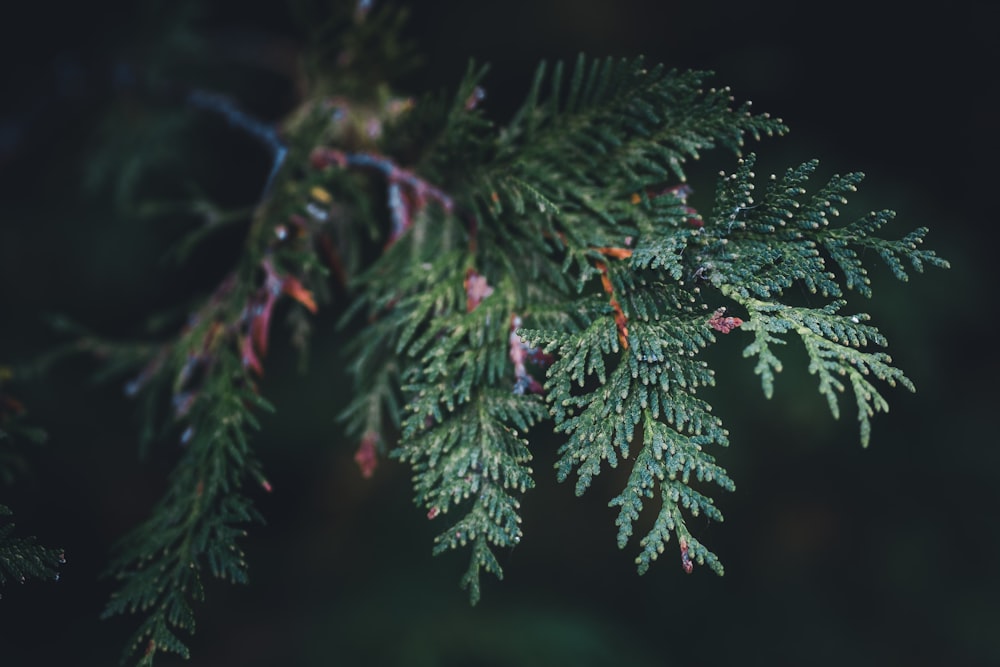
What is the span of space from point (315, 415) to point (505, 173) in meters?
1.96

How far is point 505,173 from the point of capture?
1159mm

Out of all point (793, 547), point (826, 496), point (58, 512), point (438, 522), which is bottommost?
point (58, 512)

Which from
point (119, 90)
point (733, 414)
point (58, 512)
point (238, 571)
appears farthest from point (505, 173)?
point (58, 512)

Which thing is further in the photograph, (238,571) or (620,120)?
(620,120)

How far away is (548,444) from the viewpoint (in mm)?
2617

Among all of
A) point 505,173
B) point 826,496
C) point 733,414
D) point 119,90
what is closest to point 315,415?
point 119,90

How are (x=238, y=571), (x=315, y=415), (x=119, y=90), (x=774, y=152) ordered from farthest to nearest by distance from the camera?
(x=315, y=415), (x=774, y=152), (x=119, y=90), (x=238, y=571)

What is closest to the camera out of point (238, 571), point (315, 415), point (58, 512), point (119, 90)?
point (238, 571)

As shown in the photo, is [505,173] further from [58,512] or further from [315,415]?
[58,512]

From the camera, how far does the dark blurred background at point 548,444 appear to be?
2.29 m

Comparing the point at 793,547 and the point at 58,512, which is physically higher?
the point at 793,547

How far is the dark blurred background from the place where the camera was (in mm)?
2287

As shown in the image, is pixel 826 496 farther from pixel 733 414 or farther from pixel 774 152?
pixel 774 152

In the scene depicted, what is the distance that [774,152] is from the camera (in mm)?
2424
